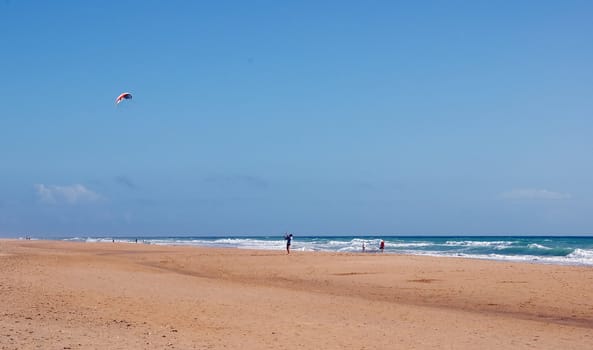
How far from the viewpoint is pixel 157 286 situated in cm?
1920

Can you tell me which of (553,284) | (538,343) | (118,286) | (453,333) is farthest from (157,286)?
(553,284)

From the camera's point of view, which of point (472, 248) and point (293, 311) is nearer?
point (293, 311)

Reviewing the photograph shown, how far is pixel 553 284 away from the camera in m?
22.5

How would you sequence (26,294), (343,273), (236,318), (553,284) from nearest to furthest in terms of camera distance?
(236,318) < (26,294) < (553,284) < (343,273)

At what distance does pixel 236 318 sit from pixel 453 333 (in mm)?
4604

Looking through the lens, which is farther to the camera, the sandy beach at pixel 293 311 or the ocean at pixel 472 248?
the ocean at pixel 472 248

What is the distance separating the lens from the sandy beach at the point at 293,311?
1087 cm

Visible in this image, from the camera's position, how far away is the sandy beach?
10.9 meters

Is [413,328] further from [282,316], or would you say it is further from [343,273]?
[343,273]

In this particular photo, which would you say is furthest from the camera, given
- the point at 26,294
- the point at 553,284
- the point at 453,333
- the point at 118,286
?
the point at 553,284

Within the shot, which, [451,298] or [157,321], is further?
[451,298]

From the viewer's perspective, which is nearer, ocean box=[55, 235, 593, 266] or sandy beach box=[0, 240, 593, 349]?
sandy beach box=[0, 240, 593, 349]

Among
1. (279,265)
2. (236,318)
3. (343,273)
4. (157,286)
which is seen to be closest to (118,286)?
(157,286)

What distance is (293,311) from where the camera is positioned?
14.7 meters
